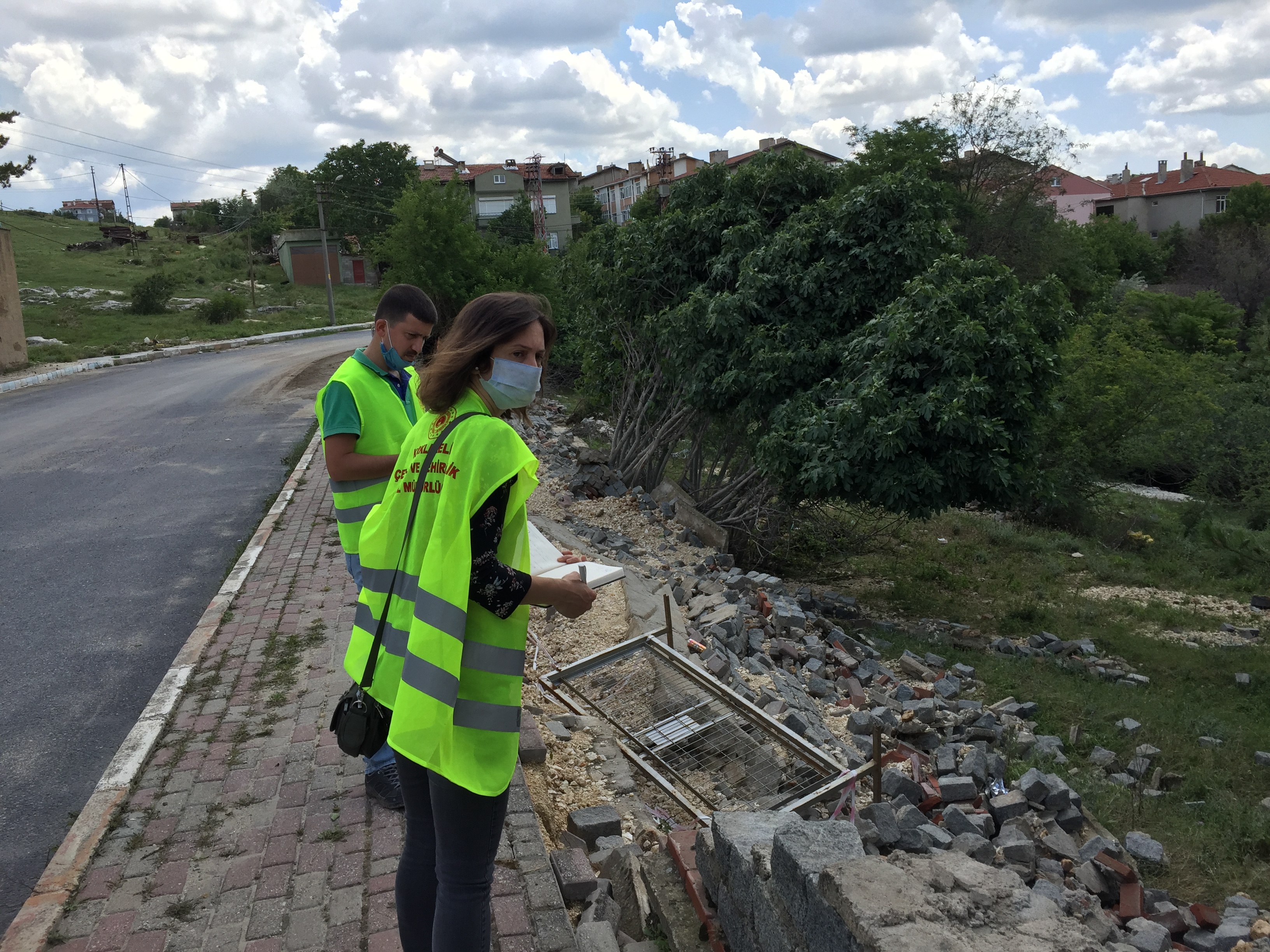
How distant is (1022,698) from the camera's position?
25.3 feet

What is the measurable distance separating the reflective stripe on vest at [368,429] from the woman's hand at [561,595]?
1426mm

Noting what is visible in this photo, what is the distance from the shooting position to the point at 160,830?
3625mm

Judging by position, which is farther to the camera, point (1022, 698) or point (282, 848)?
point (1022, 698)

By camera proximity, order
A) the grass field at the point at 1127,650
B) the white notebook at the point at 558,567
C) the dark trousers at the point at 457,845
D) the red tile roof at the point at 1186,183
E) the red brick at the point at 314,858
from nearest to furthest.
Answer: the dark trousers at the point at 457,845 < the red brick at the point at 314,858 < the white notebook at the point at 558,567 < the grass field at the point at 1127,650 < the red tile roof at the point at 1186,183

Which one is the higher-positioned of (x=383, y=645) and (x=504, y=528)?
(x=504, y=528)

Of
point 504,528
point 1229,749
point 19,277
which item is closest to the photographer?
point 504,528

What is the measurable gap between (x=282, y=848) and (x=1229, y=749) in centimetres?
675

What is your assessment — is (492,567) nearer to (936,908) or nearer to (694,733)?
(936,908)

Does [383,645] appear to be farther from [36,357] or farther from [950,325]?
[36,357]

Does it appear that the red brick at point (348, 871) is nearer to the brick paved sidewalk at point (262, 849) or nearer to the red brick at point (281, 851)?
the brick paved sidewalk at point (262, 849)

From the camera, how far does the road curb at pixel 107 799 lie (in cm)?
308

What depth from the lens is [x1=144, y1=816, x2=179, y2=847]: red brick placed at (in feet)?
11.7

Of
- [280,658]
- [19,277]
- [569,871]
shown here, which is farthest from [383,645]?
[19,277]

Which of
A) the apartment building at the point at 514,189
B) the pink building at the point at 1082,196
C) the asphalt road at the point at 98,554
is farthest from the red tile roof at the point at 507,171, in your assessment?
the asphalt road at the point at 98,554
